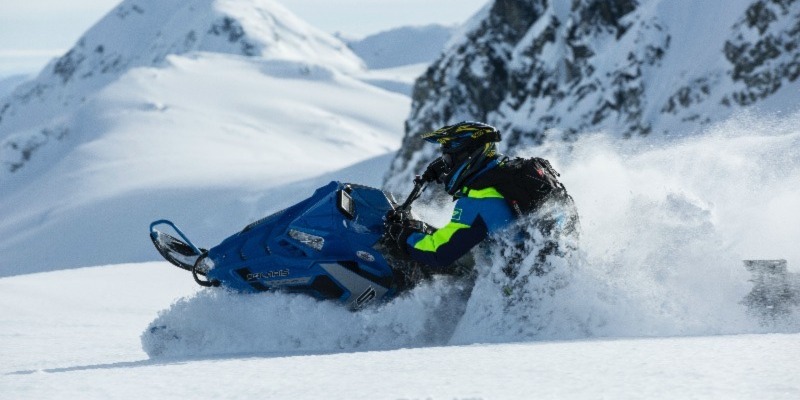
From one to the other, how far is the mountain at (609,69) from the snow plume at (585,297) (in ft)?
77.3

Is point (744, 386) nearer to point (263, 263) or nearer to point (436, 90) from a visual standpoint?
point (263, 263)

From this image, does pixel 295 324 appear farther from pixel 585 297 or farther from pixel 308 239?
pixel 585 297

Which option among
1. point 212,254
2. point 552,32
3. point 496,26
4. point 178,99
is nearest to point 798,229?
point 212,254

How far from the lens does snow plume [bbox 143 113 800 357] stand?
6.00 m

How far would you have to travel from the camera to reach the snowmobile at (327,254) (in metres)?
6.88

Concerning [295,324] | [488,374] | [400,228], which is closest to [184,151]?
[295,324]

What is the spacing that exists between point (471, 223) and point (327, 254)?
4.28ft

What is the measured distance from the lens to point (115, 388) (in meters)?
4.41

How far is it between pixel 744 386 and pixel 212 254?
452 cm

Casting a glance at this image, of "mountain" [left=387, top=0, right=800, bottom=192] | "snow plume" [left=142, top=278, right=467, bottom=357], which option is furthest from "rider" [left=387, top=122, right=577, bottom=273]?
"mountain" [left=387, top=0, right=800, bottom=192]

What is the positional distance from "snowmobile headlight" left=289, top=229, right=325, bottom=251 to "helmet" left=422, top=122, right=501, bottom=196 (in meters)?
1.08

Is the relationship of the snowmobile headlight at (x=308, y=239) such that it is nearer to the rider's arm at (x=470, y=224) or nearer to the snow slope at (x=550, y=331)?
the snow slope at (x=550, y=331)

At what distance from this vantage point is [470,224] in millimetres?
6133

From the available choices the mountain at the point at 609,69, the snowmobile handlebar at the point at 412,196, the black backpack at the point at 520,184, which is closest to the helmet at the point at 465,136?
the black backpack at the point at 520,184
